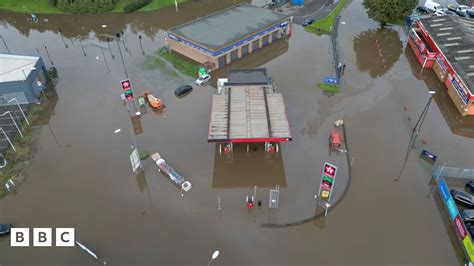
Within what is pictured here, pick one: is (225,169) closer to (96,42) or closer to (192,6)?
(96,42)

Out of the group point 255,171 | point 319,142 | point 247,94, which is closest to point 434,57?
point 319,142

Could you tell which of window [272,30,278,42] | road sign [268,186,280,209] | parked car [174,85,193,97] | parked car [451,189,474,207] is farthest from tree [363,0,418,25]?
road sign [268,186,280,209]

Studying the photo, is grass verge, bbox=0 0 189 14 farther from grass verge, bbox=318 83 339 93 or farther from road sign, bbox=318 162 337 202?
road sign, bbox=318 162 337 202

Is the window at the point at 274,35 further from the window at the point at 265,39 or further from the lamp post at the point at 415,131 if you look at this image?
the lamp post at the point at 415,131

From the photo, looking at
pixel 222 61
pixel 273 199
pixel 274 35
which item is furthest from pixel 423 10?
pixel 273 199

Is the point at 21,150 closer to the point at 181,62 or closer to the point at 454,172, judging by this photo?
the point at 181,62
